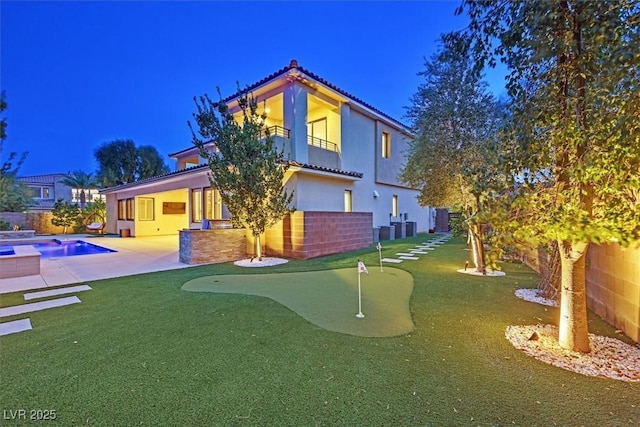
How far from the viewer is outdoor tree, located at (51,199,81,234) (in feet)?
72.9

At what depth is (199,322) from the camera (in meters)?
4.51

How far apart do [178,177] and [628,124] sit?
53.1ft

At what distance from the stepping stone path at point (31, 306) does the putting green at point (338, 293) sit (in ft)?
7.09

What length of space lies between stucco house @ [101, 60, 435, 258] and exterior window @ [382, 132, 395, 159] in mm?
67

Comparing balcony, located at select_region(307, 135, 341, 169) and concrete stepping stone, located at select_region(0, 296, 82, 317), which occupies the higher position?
balcony, located at select_region(307, 135, 341, 169)

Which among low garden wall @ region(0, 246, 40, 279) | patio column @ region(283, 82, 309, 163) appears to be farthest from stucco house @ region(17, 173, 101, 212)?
patio column @ region(283, 82, 309, 163)

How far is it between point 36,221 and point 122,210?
771 centimetres

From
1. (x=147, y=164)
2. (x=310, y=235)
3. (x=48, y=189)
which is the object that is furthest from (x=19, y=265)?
(x=48, y=189)

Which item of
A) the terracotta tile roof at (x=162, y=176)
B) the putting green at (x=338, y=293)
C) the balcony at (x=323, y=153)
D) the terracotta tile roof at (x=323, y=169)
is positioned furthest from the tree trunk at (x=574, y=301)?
the terracotta tile roof at (x=162, y=176)

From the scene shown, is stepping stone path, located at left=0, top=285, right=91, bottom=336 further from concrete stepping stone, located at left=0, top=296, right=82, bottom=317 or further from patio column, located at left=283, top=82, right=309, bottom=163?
patio column, located at left=283, top=82, right=309, bottom=163

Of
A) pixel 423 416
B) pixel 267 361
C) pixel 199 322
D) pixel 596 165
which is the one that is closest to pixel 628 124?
pixel 596 165

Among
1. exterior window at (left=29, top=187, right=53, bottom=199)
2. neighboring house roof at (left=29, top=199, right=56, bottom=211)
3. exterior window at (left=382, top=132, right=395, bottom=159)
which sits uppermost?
exterior window at (left=382, top=132, right=395, bottom=159)

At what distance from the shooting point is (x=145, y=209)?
19688 mm

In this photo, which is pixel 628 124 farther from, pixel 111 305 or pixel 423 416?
pixel 111 305
